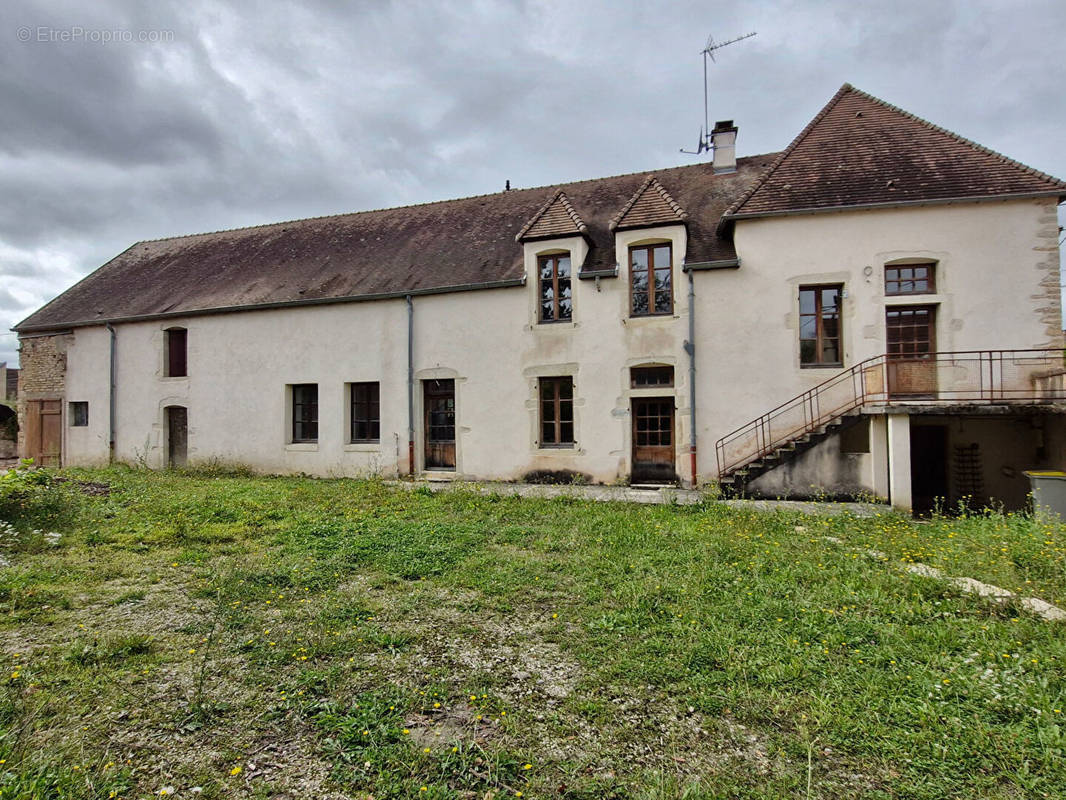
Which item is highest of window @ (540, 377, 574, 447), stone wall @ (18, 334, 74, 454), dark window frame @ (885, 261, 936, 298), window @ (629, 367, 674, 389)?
dark window frame @ (885, 261, 936, 298)

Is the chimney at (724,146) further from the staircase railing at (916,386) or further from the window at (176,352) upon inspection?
the window at (176,352)

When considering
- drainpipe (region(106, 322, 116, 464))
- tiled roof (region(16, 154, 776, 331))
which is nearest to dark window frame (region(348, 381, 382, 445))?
tiled roof (region(16, 154, 776, 331))

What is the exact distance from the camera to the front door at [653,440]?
38.0 ft

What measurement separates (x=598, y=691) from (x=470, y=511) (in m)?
5.75

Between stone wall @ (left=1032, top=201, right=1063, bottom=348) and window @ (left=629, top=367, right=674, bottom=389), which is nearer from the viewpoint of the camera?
stone wall @ (left=1032, top=201, right=1063, bottom=348)

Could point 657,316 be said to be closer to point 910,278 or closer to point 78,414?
point 910,278

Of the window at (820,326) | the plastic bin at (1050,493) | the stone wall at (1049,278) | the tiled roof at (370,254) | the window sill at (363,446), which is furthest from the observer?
the window sill at (363,446)

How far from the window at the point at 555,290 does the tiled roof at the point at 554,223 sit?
569mm

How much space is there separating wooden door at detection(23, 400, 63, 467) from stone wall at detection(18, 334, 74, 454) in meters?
0.24

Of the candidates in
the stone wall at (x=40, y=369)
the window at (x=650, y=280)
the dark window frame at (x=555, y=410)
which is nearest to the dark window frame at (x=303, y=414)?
the dark window frame at (x=555, y=410)

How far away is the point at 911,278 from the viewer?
10547mm

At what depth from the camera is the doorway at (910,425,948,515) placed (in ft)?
34.2

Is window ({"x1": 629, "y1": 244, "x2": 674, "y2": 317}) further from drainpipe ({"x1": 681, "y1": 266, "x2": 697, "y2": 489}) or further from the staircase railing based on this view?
the staircase railing

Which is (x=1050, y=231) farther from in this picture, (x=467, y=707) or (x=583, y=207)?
(x=467, y=707)
